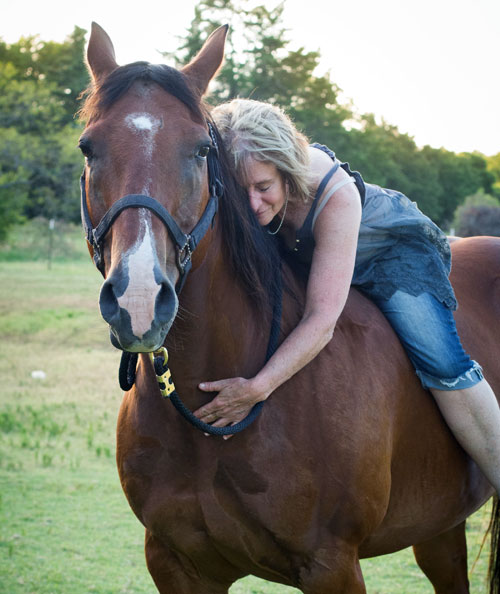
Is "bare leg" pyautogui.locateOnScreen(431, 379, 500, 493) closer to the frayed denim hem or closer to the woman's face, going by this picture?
the frayed denim hem

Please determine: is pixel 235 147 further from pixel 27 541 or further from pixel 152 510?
pixel 27 541

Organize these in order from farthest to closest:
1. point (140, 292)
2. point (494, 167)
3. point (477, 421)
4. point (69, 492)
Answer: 1. point (494, 167)
2. point (69, 492)
3. point (477, 421)
4. point (140, 292)

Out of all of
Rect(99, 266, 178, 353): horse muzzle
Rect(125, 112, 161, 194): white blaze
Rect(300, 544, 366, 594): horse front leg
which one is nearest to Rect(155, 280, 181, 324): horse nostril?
Rect(99, 266, 178, 353): horse muzzle

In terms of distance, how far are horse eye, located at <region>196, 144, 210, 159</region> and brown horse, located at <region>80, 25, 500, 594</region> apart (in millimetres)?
12

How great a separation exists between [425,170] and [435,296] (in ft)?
164

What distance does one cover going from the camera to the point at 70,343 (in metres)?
11.5

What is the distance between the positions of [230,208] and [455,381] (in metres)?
1.11

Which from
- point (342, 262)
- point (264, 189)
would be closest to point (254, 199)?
point (264, 189)

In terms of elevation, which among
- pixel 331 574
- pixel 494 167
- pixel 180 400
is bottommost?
pixel 494 167

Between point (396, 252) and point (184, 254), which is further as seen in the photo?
point (396, 252)

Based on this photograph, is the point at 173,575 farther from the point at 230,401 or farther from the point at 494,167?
the point at 494,167

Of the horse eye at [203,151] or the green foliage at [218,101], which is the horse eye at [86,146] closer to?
the horse eye at [203,151]

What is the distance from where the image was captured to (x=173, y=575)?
2398mm

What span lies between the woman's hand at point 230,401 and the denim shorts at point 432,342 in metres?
0.75
